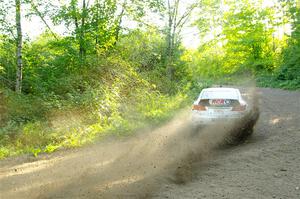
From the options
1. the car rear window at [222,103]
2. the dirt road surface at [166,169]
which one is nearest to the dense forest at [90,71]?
the dirt road surface at [166,169]

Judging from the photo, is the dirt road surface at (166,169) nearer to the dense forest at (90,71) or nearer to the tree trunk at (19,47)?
the dense forest at (90,71)

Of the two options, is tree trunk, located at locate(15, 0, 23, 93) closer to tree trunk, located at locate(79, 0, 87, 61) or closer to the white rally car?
tree trunk, located at locate(79, 0, 87, 61)

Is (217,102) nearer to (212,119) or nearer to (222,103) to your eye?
(222,103)

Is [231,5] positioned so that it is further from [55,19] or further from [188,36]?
[55,19]

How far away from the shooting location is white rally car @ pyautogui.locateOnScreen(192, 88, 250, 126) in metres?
10.2

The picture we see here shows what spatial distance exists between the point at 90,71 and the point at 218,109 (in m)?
7.89

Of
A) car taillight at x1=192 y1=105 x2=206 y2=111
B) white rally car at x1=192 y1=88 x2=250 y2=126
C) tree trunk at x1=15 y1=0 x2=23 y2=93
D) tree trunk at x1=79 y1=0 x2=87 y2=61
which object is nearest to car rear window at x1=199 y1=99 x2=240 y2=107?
white rally car at x1=192 y1=88 x2=250 y2=126

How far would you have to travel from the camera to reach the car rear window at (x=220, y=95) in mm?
10679

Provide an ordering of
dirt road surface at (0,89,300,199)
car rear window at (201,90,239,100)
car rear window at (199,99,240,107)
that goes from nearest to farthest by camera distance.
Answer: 1. dirt road surface at (0,89,300,199)
2. car rear window at (199,99,240,107)
3. car rear window at (201,90,239,100)

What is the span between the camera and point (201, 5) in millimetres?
22984

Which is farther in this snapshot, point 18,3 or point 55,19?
point 55,19

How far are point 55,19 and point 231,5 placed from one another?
1266 inches

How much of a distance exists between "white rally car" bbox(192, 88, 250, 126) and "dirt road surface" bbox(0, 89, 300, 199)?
20.3 inches

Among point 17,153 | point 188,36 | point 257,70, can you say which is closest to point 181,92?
point 188,36
